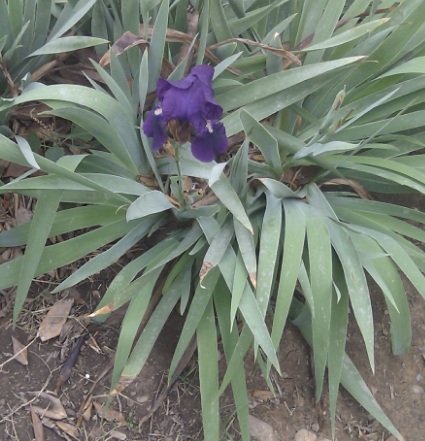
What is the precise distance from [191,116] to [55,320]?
69 centimetres

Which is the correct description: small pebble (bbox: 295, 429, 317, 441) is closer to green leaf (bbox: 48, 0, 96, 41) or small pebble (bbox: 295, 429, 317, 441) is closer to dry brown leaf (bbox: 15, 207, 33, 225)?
dry brown leaf (bbox: 15, 207, 33, 225)

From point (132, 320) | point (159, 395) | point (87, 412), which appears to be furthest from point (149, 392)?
point (132, 320)

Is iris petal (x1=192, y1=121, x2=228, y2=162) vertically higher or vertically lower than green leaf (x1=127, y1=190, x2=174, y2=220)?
higher

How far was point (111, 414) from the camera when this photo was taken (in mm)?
1350

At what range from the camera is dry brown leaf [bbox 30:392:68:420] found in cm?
133

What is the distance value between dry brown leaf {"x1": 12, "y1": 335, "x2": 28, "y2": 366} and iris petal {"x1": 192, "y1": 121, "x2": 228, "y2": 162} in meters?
0.66

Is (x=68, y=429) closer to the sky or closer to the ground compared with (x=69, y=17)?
closer to the ground

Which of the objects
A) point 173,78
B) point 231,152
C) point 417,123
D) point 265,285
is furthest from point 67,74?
point 417,123

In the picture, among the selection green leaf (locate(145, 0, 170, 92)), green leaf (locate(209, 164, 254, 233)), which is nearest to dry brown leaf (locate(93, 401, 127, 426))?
green leaf (locate(209, 164, 254, 233))

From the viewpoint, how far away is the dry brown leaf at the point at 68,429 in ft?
4.33

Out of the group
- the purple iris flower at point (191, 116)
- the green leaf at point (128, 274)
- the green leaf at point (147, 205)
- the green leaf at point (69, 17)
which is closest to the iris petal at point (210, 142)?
the purple iris flower at point (191, 116)

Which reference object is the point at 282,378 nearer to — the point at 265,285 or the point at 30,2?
the point at 265,285

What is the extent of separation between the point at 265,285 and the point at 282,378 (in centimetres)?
37

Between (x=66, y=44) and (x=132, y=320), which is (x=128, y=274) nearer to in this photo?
(x=132, y=320)
